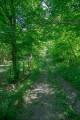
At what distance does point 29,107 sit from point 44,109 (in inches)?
33.5

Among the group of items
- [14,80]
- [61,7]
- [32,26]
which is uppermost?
[61,7]

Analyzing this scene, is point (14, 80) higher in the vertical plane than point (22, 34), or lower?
lower

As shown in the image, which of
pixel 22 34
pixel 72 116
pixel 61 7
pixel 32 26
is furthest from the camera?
pixel 32 26

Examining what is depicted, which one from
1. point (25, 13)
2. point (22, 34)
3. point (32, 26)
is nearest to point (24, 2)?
point (25, 13)

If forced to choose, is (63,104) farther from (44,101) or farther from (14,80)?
(14,80)

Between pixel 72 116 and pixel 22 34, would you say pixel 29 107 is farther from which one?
pixel 22 34

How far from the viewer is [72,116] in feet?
11.2

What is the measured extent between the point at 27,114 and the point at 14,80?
145 inches

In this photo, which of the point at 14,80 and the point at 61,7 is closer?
the point at 61,7

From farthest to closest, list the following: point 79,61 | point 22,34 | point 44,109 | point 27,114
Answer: point 79,61
point 22,34
point 44,109
point 27,114

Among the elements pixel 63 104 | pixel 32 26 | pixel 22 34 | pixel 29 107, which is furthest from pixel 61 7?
pixel 29 107

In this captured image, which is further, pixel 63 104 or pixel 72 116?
pixel 63 104

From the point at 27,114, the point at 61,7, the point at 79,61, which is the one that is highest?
the point at 61,7

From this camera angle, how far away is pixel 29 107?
4246mm
